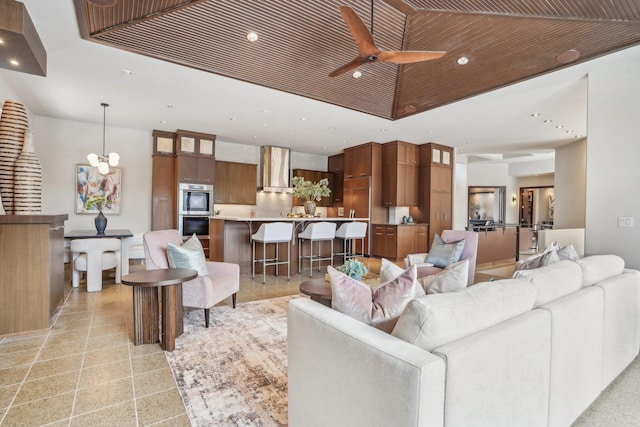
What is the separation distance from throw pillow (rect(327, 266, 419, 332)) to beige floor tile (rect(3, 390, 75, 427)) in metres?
1.72

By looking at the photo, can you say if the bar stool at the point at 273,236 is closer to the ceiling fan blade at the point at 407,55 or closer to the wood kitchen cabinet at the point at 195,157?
the wood kitchen cabinet at the point at 195,157

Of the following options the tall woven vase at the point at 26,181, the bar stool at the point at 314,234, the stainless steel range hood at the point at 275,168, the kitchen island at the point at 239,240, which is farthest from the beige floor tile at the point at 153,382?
the stainless steel range hood at the point at 275,168

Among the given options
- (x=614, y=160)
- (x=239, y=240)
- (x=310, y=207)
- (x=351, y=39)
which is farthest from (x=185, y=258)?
(x=614, y=160)

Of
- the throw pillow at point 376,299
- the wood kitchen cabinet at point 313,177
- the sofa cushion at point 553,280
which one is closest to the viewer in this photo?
the throw pillow at point 376,299

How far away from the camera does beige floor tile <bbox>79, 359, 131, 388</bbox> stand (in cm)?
209

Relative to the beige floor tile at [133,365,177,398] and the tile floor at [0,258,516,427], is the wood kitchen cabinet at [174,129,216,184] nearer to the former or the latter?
the tile floor at [0,258,516,427]

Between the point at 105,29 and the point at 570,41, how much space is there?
472 cm

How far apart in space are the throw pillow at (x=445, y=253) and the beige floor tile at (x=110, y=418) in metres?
3.47

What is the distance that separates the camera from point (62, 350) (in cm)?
254

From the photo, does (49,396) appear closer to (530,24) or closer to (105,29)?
(105,29)

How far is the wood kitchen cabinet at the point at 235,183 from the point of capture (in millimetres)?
7445

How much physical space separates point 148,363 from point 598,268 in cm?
334

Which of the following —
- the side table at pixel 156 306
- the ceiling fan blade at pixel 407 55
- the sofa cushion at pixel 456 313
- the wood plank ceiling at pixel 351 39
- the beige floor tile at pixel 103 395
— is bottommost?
the beige floor tile at pixel 103 395

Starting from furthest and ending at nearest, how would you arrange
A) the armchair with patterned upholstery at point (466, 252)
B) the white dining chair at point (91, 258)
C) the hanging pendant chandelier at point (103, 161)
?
the hanging pendant chandelier at point (103, 161) → the white dining chair at point (91, 258) → the armchair with patterned upholstery at point (466, 252)
